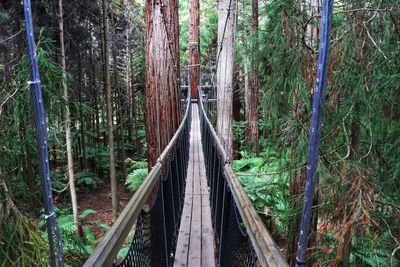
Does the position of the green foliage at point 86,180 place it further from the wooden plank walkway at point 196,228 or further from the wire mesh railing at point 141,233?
the wire mesh railing at point 141,233

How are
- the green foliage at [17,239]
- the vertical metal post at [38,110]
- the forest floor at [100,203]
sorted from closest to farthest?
the vertical metal post at [38,110] < the green foliage at [17,239] < the forest floor at [100,203]

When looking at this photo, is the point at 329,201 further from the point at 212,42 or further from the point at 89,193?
the point at 212,42

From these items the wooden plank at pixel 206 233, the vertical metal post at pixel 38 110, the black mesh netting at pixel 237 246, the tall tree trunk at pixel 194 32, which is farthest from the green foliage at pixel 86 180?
the vertical metal post at pixel 38 110

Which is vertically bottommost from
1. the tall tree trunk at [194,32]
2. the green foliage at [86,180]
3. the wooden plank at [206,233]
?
the green foliage at [86,180]

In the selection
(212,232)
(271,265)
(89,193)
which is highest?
(271,265)

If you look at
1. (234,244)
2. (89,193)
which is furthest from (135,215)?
(89,193)

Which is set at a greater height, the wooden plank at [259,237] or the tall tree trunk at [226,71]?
the tall tree trunk at [226,71]

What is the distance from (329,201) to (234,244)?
0.55 meters

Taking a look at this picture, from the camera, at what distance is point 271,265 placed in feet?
2.67

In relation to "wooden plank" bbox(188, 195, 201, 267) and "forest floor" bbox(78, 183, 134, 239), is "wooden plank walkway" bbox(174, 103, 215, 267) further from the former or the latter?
"forest floor" bbox(78, 183, 134, 239)

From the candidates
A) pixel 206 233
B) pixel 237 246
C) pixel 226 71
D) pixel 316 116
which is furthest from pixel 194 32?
pixel 316 116

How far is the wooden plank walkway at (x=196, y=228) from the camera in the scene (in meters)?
2.45

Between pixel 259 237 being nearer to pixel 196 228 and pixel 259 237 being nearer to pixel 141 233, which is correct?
pixel 141 233

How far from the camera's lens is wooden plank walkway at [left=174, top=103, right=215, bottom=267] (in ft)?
8.03
